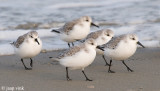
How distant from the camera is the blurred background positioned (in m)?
11.5

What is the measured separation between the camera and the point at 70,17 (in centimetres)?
1470

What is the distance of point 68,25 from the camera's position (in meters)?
10.7

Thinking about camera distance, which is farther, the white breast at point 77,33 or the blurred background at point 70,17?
the blurred background at point 70,17

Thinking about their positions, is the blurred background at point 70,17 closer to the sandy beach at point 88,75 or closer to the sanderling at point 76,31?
the sanderling at point 76,31

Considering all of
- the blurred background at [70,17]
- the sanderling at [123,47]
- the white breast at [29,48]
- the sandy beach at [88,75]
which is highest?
the sanderling at [123,47]

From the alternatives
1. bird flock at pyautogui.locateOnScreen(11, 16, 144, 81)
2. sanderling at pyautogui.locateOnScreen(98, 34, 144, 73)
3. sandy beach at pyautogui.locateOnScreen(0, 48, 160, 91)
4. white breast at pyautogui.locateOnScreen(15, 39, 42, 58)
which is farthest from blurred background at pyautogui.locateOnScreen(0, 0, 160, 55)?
sanderling at pyautogui.locateOnScreen(98, 34, 144, 73)

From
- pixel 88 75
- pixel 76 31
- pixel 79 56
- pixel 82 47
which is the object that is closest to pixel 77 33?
pixel 76 31

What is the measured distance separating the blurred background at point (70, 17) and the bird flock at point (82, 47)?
0.67 m

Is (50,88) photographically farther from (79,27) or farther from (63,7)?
(63,7)

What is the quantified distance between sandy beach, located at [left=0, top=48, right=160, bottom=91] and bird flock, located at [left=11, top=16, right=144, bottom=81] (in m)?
0.22

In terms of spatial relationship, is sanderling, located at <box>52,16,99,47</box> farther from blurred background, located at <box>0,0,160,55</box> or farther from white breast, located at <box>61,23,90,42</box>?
blurred background, located at <box>0,0,160,55</box>

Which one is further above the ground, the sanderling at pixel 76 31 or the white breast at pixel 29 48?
the white breast at pixel 29 48

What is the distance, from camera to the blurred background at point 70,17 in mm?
11461

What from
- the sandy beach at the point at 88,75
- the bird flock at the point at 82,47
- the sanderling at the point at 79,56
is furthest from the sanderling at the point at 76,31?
the sanderling at the point at 79,56
